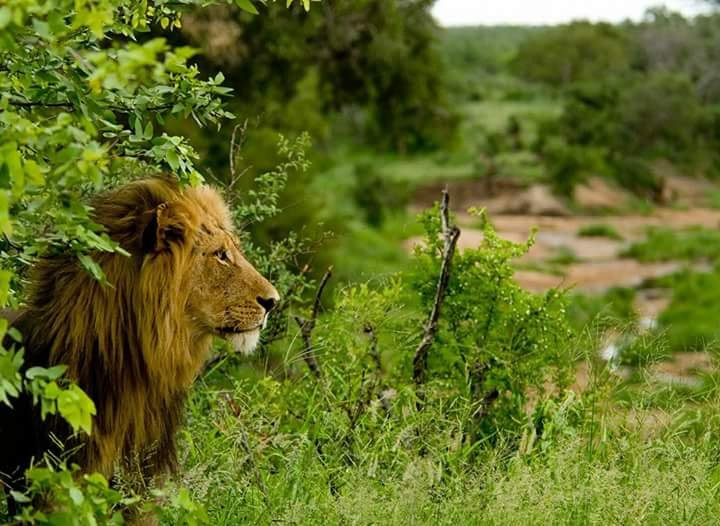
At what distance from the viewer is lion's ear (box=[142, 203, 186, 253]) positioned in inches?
138

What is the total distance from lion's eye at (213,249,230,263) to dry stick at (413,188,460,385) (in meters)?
1.49

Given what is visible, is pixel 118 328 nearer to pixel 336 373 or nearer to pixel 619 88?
pixel 336 373

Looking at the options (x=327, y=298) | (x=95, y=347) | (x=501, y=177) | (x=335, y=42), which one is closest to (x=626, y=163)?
(x=501, y=177)

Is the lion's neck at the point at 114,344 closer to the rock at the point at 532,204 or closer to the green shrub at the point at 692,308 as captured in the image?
the green shrub at the point at 692,308

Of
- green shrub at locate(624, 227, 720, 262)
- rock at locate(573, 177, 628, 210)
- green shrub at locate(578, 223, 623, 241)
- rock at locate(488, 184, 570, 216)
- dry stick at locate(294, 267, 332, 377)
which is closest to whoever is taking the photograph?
dry stick at locate(294, 267, 332, 377)

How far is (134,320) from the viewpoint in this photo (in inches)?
140

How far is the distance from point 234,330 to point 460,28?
97.1m

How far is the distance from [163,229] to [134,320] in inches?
10.3

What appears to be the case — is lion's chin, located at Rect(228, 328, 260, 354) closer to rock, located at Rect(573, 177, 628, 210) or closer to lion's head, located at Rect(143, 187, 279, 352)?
lion's head, located at Rect(143, 187, 279, 352)

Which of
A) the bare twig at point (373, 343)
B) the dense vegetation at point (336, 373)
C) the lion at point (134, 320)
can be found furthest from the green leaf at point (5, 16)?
the bare twig at point (373, 343)

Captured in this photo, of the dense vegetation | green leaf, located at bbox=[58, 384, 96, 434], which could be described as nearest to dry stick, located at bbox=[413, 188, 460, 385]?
the dense vegetation

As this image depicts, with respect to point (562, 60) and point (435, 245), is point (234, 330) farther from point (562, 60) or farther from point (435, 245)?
point (562, 60)

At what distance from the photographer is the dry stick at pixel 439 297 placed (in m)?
5.05

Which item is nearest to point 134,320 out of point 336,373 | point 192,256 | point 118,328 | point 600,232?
point 118,328
